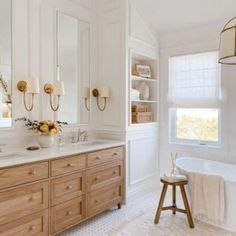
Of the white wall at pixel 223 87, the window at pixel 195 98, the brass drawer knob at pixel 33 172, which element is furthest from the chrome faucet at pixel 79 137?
the window at pixel 195 98

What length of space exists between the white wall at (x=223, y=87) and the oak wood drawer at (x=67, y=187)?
1889 mm

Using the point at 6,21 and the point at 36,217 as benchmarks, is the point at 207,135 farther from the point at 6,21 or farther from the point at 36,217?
the point at 6,21

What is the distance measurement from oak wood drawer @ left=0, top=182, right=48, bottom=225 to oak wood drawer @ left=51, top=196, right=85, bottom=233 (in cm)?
17

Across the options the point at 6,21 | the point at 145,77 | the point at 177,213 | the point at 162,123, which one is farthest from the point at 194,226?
the point at 6,21

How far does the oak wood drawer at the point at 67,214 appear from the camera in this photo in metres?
2.43

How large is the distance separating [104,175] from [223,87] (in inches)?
82.1

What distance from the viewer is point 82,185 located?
8.92 feet

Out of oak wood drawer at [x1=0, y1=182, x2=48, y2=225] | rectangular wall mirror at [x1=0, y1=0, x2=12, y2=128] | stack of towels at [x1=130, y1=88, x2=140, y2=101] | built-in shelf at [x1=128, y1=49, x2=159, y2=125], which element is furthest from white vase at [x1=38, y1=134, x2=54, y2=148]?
built-in shelf at [x1=128, y1=49, x2=159, y2=125]

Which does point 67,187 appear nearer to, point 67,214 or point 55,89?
point 67,214

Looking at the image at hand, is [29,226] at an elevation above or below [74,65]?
below

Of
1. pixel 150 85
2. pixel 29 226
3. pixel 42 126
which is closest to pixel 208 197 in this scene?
pixel 29 226

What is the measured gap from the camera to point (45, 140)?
110 inches

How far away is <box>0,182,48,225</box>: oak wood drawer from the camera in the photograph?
201cm

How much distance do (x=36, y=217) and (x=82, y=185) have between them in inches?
23.7
